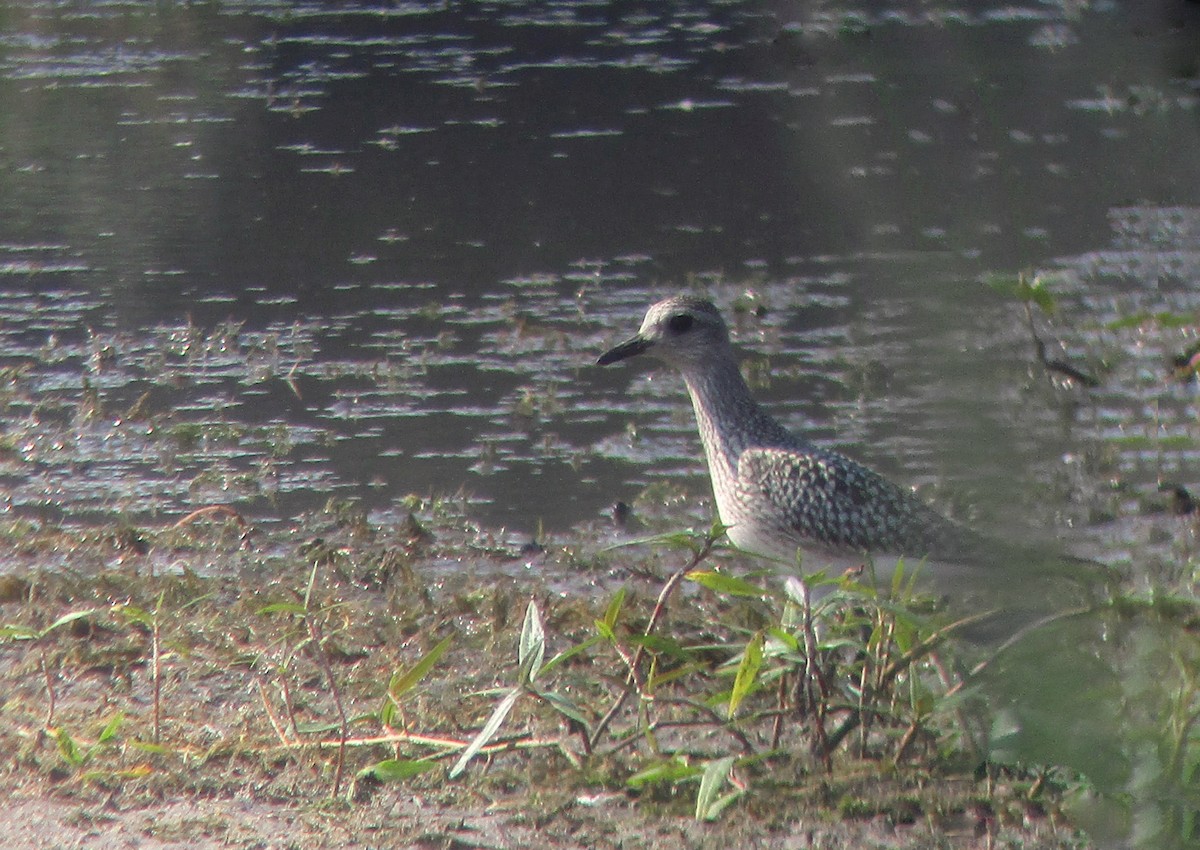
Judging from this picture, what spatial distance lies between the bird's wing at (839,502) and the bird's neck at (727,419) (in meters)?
0.23

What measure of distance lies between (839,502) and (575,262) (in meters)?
4.50

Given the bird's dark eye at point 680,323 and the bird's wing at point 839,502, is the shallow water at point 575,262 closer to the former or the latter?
the bird's wing at point 839,502

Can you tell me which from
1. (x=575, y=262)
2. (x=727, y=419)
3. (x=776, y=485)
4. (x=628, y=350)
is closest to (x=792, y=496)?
(x=776, y=485)

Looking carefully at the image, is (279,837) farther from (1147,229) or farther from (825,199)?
(1147,229)

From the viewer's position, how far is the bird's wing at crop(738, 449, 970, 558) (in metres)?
4.56

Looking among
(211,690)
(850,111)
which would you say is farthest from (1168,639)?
(211,690)

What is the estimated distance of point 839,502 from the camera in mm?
4648

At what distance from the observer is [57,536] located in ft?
19.1

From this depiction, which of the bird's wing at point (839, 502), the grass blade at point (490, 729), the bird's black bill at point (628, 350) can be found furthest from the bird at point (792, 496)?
the grass blade at point (490, 729)

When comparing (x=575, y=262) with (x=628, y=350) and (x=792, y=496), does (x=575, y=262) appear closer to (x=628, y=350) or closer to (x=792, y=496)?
(x=628, y=350)

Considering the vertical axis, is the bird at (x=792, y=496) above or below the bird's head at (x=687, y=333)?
below

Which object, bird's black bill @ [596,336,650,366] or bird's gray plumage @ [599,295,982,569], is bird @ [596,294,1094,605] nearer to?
bird's gray plumage @ [599,295,982,569]

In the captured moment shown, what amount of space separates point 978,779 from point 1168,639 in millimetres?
1339

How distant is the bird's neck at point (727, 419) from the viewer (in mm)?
5117
